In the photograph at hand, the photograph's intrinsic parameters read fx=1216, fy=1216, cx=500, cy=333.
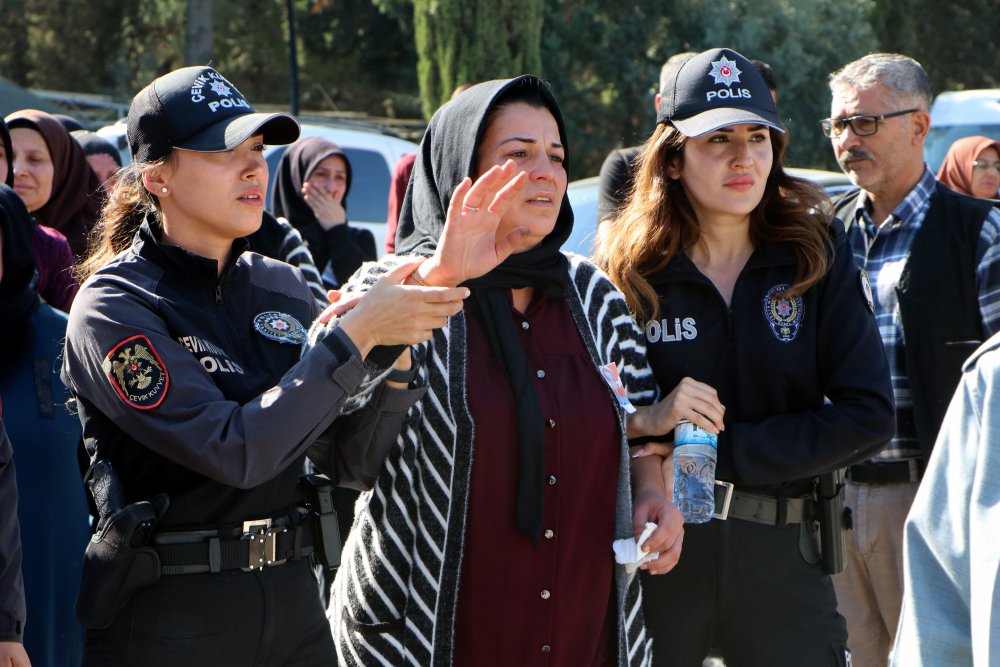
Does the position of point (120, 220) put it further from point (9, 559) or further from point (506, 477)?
point (506, 477)

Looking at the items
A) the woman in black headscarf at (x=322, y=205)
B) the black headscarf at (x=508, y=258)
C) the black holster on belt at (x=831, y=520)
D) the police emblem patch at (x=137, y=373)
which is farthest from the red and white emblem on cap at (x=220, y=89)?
the woman in black headscarf at (x=322, y=205)

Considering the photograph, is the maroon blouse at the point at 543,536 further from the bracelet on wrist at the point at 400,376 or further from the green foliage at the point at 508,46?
the green foliage at the point at 508,46

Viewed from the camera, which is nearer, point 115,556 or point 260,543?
point 115,556

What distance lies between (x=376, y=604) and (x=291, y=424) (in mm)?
647

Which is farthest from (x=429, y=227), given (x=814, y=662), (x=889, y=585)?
(x=889, y=585)

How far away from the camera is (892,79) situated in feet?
14.3

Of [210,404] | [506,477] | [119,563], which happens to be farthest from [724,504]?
[119,563]

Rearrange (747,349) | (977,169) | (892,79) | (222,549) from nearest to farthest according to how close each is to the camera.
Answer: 1. (222,549)
2. (747,349)
3. (892,79)
4. (977,169)

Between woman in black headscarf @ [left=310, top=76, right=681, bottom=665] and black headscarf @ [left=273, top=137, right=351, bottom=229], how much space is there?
3725 millimetres

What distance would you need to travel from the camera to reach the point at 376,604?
2.87 metres

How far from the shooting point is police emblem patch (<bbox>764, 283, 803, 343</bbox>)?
3.29 metres

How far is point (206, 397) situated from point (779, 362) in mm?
1561

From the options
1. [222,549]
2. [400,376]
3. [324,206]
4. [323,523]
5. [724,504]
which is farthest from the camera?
[324,206]

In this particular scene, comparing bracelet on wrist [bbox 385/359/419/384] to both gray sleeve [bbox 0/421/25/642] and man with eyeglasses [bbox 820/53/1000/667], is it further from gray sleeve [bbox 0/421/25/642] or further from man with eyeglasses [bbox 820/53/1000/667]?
man with eyeglasses [bbox 820/53/1000/667]
